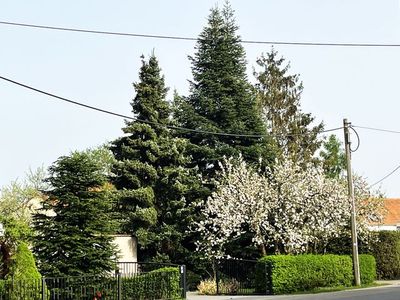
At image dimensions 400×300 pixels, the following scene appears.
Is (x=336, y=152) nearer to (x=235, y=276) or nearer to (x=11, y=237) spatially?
(x=235, y=276)

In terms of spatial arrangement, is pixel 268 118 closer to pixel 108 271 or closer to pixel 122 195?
pixel 122 195

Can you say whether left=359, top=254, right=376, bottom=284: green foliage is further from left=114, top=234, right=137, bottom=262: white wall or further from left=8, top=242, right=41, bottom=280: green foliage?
left=8, top=242, right=41, bottom=280: green foliage

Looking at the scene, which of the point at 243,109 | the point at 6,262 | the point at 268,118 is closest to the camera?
the point at 6,262

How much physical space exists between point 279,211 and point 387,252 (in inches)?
297

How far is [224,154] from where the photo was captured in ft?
134

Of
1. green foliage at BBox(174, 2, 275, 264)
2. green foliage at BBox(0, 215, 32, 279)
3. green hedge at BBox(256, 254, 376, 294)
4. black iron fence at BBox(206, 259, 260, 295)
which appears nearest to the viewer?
green foliage at BBox(0, 215, 32, 279)

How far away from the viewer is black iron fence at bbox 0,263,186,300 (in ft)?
73.4

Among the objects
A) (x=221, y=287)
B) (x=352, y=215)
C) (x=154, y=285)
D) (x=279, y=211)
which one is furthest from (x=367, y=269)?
(x=154, y=285)

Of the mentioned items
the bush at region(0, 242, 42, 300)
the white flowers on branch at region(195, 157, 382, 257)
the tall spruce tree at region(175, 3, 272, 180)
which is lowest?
the bush at region(0, 242, 42, 300)

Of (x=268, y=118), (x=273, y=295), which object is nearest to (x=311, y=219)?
(x=273, y=295)

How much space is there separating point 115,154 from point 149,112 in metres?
3.25

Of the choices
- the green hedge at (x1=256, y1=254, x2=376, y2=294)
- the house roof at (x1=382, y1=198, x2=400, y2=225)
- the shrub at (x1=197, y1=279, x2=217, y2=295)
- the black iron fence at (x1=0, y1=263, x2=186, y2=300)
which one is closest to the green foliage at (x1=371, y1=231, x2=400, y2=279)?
the green hedge at (x1=256, y1=254, x2=376, y2=294)

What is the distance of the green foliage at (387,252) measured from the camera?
37.1m

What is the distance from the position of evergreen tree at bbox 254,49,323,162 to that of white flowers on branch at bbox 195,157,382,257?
2179 centimetres
